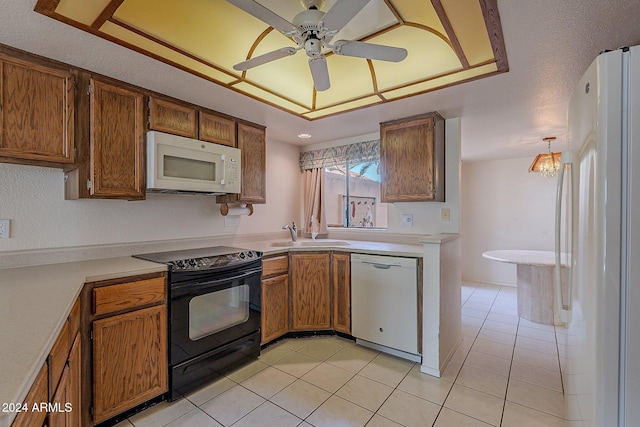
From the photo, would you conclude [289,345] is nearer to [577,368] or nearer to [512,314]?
[577,368]

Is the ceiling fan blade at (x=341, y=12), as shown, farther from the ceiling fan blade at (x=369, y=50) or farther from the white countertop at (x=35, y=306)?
the white countertop at (x=35, y=306)

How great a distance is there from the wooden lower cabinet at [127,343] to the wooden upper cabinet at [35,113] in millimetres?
836

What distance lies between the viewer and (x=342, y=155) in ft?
11.5

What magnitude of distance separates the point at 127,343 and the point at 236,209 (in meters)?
1.50

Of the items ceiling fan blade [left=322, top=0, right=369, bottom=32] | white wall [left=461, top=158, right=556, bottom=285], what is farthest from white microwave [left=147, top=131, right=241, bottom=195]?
white wall [left=461, top=158, right=556, bottom=285]

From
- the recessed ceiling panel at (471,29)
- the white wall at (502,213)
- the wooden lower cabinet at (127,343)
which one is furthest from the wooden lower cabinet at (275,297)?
the white wall at (502,213)

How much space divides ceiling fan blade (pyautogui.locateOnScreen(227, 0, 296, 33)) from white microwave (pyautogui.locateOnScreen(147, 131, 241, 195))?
4.24 ft

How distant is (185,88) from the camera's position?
84.9 inches

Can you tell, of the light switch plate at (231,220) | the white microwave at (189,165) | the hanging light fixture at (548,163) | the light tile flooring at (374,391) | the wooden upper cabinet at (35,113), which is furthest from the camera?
the hanging light fixture at (548,163)

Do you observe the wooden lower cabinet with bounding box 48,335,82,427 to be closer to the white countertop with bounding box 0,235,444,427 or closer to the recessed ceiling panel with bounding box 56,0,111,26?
the white countertop with bounding box 0,235,444,427

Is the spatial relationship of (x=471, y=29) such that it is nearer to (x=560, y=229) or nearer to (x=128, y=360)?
(x=560, y=229)

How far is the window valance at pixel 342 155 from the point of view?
3.29 meters

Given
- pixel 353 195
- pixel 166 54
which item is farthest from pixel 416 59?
pixel 353 195

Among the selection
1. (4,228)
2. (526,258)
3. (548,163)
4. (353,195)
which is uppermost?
(548,163)
